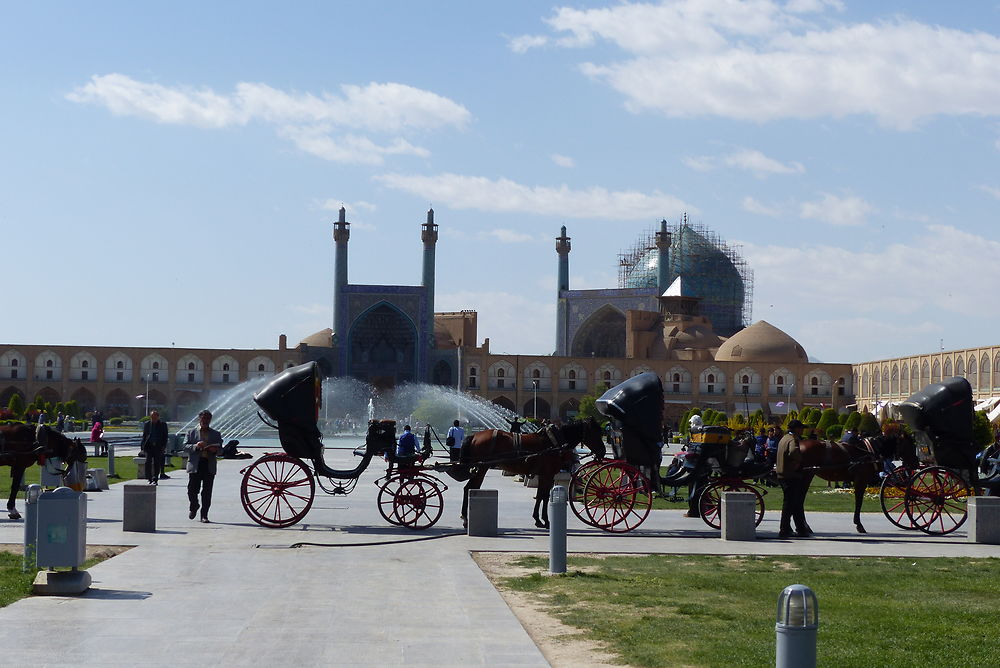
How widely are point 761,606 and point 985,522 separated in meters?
5.32

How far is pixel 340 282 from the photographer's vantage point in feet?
213

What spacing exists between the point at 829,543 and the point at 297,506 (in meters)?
6.49

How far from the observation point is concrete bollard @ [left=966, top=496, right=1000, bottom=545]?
40.4ft

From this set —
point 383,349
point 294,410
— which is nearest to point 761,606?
point 294,410

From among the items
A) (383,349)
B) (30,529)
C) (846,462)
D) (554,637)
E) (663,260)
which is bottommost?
(554,637)

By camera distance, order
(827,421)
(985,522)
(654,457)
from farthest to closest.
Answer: (827,421)
(654,457)
(985,522)

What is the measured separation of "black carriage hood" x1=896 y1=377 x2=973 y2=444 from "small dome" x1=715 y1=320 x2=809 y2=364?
53020 mm

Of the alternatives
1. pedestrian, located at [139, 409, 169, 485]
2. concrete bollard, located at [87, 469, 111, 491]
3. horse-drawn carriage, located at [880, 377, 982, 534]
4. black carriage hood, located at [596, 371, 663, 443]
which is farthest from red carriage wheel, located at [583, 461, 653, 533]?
concrete bollard, located at [87, 469, 111, 491]

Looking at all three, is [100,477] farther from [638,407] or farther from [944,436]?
[944,436]

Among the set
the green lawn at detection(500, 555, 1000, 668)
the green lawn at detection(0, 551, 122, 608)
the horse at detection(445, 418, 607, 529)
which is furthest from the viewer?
the horse at detection(445, 418, 607, 529)

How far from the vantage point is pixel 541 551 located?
10.9 meters

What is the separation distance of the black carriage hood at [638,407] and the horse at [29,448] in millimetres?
5667

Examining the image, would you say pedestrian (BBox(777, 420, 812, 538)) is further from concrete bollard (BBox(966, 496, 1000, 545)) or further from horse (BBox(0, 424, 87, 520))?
horse (BBox(0, 424, 87, 520))

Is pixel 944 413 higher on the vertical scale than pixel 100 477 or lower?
higher
